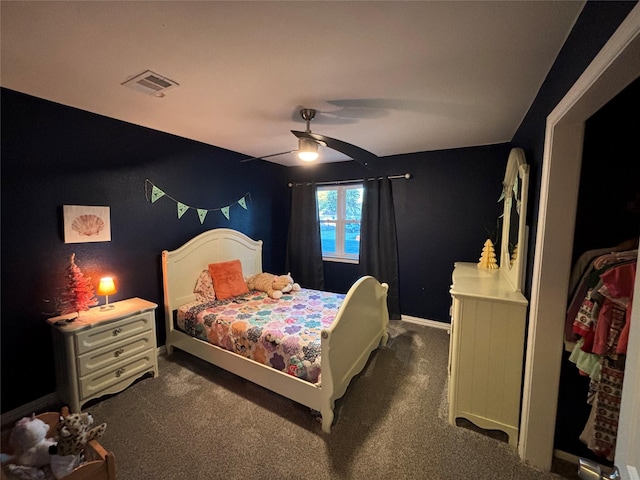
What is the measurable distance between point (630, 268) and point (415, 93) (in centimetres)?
153

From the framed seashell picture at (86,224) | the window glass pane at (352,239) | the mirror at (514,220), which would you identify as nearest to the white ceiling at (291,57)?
the mirror at (514,220)

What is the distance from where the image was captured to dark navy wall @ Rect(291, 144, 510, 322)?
10.7 ft

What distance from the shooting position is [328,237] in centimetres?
448

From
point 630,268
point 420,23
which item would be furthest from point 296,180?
point 630,268

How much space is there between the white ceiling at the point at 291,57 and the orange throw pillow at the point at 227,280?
1615 mm

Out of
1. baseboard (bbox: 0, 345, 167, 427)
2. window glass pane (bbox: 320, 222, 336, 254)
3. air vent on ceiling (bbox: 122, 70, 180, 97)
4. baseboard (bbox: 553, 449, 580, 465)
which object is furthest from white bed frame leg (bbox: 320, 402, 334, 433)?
window glass pane (bbox: 320, 222, 336, 254)

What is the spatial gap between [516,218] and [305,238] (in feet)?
9.49

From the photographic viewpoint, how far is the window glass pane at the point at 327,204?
173 inches

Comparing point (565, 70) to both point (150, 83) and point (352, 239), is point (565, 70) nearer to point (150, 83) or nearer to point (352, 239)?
point (150, 83)

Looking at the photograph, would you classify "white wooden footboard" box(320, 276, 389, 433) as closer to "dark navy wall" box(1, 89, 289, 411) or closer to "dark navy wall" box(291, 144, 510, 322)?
"dark navy wall" box(291, 144, 510, 322)

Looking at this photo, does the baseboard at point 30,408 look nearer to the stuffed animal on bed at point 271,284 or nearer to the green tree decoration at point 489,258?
the stuffed animal on bed at point 271,284

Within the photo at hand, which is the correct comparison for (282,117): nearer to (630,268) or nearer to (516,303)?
(516,303)

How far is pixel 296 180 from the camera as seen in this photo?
4543 millimetres

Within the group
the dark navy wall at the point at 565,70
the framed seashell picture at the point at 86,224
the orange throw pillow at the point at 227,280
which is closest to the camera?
the dark navy wall at the point at 565,70
